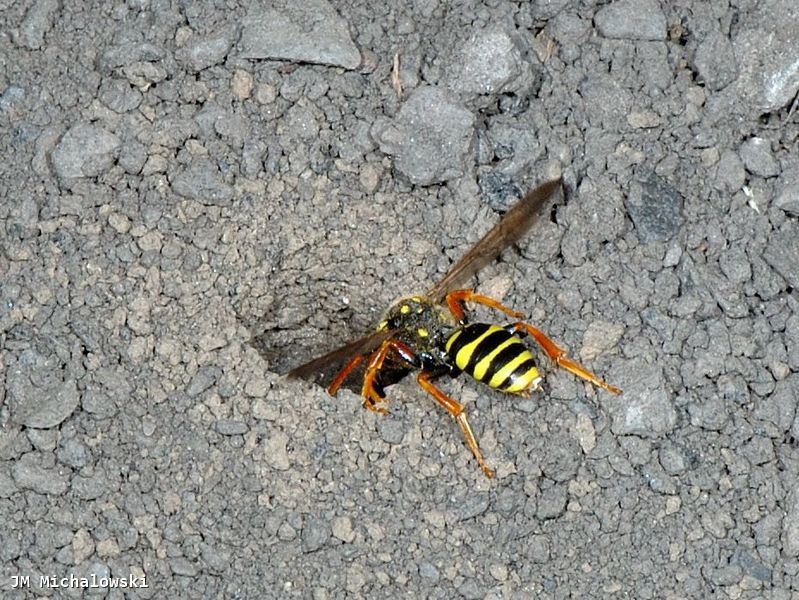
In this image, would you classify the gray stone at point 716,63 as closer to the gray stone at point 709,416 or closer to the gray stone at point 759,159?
the gray stone at point 759,159

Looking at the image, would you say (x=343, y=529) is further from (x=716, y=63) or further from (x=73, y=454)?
(x=716, y=63)

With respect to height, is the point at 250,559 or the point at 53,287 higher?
the point at 53,287

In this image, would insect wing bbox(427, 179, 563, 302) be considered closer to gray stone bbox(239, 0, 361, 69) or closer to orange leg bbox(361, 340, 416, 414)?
orange leg bbox(361, 340, 416, 414)

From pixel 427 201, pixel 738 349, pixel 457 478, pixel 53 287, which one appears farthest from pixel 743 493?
pixel 53 287

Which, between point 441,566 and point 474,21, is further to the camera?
point 474,21

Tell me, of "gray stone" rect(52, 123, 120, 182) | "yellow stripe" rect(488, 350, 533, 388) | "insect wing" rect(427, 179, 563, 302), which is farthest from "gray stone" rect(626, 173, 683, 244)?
"gray stone" rect(52, 123, 120, 182)

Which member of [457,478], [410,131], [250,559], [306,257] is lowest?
[250,559]

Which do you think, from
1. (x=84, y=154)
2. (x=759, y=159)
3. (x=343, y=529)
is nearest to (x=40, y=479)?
(x=343, y=529)

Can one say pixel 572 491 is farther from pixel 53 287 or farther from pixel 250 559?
pixel 53 287
